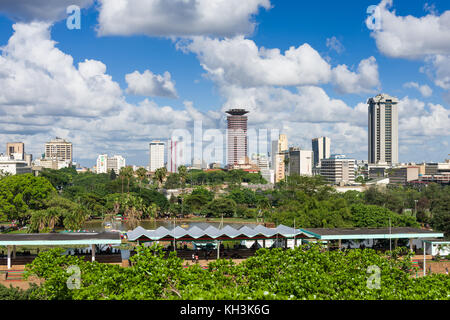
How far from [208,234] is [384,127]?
155 meters

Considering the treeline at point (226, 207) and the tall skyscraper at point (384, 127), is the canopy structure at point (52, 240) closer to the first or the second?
the treeline at point (226, 207)

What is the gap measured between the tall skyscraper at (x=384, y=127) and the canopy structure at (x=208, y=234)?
149 m

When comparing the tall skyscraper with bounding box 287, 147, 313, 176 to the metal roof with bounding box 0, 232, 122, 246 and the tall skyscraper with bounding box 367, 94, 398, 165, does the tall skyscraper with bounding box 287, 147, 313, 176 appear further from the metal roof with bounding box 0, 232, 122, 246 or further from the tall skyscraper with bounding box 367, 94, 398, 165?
the metal roof with bounding box 0, 232, 122, 246

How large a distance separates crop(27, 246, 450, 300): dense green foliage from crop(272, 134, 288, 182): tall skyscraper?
4816 inches

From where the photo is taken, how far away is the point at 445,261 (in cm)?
2638

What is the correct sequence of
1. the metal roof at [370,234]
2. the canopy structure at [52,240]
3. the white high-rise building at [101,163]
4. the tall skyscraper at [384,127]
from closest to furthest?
the canopy structure at [52,240] → the metal roof at [370,234] → the tall skyscraper at [384,127] → the white high-rise building at [101,163]

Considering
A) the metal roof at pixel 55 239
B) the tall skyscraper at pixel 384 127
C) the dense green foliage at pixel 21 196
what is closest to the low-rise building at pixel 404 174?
the tall skyscraper at pixel 384 127

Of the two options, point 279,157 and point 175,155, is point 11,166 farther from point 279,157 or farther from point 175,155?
point 279,157

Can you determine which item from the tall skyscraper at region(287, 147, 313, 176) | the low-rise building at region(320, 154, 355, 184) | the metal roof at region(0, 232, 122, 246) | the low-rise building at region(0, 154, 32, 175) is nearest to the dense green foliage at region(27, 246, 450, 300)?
the metal roof at region(0, 232, 122, 246)

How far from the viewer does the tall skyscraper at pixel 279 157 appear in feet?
496

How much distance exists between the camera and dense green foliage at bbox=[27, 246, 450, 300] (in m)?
10.9

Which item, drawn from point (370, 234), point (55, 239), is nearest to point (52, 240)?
point (55, 239)

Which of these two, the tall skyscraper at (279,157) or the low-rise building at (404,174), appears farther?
the tall skyscraper at (279,157)
